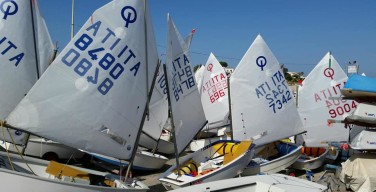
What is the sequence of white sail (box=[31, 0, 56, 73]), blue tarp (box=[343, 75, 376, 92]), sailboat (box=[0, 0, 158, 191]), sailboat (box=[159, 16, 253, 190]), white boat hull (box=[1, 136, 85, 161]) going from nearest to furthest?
sailboat (box=[0, 0, 158, 191])
sailboat (box=[159, 16, 253, 190])
blue tarp (box=[343, 75, 376, 92])
white sail (box=[31, 0, 56, 73])
white boat hull (box=[1, 136, 85, 161])

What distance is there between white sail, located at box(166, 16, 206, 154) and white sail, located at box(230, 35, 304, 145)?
1.76 m

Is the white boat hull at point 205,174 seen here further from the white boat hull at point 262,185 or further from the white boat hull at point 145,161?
the white boat hull at point 145,161

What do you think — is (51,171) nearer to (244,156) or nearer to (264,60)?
(244,156)

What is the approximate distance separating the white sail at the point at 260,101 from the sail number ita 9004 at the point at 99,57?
4800 millimetres

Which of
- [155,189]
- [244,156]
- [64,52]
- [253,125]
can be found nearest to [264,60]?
[253,125]

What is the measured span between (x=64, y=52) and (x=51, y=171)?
2166mm

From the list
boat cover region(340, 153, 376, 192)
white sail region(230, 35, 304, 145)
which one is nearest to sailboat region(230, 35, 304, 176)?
white sail region(230, 35, 304, 145)

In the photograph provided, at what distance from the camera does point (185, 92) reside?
8.38 metres

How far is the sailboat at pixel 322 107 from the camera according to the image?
37.7ft

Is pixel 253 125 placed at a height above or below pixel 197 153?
above

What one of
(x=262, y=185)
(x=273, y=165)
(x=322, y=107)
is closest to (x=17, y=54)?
(x=262, y=185)

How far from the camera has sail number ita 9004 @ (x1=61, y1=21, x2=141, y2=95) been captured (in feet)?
20.0

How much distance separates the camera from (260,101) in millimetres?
10438

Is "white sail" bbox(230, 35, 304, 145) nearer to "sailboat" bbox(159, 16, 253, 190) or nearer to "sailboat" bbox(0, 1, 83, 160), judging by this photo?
"sailboat" bbox(159, 16, 253, 190)
